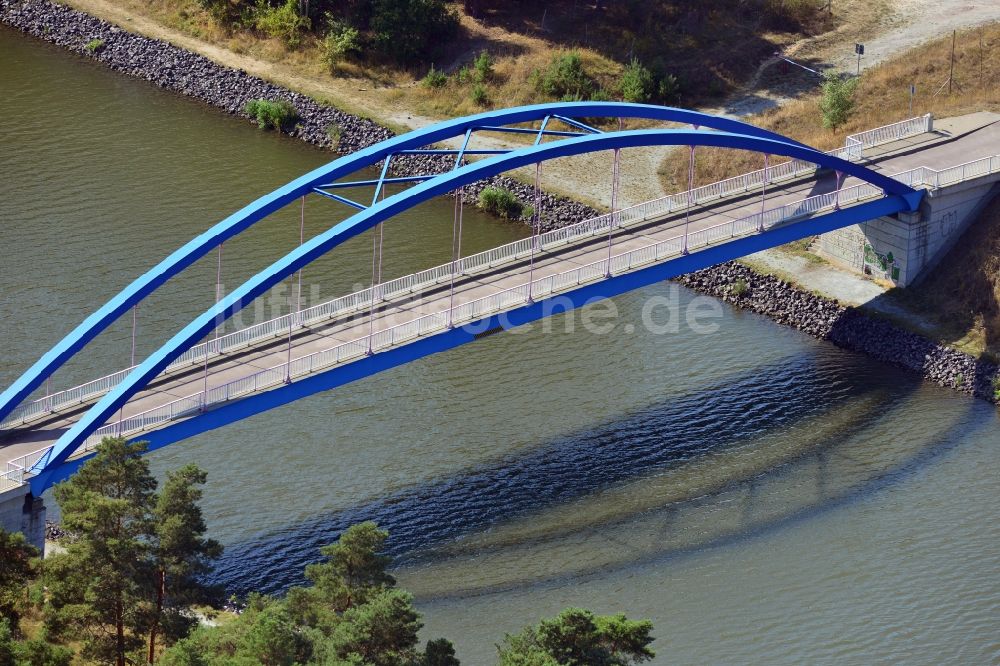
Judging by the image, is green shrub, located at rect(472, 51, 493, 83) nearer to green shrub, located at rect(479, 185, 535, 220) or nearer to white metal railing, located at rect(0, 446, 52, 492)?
green shrub, located at rect(479, 185, 535, 220)

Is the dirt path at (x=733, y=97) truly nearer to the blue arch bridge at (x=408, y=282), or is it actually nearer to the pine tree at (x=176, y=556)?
the blue arch bridge at (x=408, y=282)

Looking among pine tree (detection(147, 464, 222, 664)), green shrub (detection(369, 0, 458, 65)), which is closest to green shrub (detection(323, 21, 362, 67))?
green shrub (detection(369, 0, 458, 65))

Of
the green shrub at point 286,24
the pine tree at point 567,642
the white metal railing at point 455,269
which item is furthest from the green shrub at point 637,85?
the pine tree at point 567,642

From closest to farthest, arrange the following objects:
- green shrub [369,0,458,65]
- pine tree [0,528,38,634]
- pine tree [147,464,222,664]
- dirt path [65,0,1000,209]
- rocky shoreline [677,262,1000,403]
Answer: pine tree [147,464,222,664], pine tree [0,528,38,634], rocky shoreline [677,262,1000,403], dirt path [65,0,1000,209], green shrub [369,0,458,65]

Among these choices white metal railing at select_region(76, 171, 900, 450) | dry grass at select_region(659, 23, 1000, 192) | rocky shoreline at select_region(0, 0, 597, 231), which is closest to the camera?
white metal railing at select_region(76, 171, 900, 450)

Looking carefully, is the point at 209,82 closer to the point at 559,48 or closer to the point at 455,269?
the point at 559,48

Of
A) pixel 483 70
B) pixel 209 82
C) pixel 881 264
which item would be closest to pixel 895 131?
pixel 881 264

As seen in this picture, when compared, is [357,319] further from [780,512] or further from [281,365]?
[780,512]
